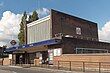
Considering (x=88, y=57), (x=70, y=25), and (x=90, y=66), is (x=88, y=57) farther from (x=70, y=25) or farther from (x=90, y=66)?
(x=70, y=25)

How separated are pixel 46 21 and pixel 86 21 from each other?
12.4 metres

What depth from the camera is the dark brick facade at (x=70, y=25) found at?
52.0 meters

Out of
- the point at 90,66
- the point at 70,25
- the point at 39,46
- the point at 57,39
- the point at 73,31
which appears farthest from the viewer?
the point at 73,31

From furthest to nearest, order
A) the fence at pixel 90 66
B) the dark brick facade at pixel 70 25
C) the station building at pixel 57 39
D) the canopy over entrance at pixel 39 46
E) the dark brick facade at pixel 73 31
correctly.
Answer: the dark brick facade at pixel 70 25, the dark brick facade at pixel 73 31, the station building at pixel 57 39, the canopy over entrance at pixel 39 46, the fence at pixel 90 66

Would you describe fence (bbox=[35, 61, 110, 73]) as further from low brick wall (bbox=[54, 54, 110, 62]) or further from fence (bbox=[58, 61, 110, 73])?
low brick wall (bbox=[54, 54, 110, 62])

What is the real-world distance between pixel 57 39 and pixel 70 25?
1559cm

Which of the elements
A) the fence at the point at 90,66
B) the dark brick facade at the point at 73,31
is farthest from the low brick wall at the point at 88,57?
the dark brick facade at the point at 73,31

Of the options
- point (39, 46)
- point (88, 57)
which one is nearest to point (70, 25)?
point (39, 46)

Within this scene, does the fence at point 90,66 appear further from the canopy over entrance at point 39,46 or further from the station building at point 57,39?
the station building at point 57,39

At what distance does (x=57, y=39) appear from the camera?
4088 cm

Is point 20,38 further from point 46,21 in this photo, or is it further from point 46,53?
point 46,53

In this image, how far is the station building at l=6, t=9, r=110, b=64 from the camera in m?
42.4

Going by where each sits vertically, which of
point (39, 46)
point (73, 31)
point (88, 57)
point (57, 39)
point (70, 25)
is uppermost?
point (70, 25)

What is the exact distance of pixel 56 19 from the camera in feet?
171
